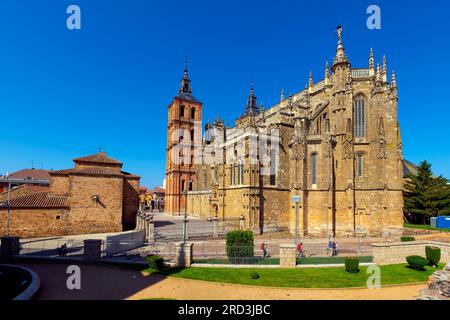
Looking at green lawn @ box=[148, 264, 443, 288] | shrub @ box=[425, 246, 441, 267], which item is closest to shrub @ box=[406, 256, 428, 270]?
green lawn @ box=[148, 264, 443, 288]

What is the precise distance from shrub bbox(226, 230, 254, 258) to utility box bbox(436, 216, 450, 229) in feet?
84.4

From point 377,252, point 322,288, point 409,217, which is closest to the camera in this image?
point 322,288

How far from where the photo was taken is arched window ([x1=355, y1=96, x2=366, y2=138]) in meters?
30.7

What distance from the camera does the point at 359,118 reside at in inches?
1218

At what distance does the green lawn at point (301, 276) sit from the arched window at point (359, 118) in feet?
61.4

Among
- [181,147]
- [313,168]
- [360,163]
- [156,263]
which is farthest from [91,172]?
[360,163]

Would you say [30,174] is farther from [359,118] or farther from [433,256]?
[433,256]

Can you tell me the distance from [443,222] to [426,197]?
4.36 meters

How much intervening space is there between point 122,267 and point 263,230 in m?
17.8
